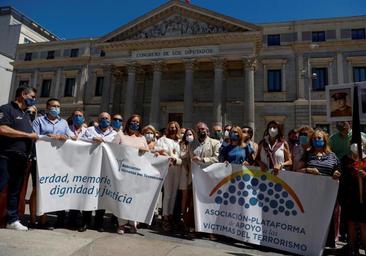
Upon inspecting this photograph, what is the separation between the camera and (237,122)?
2773 centimetres

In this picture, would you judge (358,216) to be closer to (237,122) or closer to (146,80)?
(237,122)

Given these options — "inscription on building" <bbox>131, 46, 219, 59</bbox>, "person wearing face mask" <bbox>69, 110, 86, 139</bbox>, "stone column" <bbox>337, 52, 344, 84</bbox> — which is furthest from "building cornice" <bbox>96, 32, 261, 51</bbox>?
"person wearing face mask" <bbox>69, 110, 86, 139</bbox>

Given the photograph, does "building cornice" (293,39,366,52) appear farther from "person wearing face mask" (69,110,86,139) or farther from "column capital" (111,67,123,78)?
"person wearing face mask" (69,110,86,139)

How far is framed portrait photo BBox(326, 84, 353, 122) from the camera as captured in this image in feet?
18.1

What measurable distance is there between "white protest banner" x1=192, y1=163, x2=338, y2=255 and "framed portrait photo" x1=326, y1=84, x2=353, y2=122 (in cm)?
145

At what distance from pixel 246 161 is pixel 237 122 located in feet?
73.4

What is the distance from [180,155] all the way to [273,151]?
1.92m

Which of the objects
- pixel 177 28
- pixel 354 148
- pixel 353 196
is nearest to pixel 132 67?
pixel 177 28

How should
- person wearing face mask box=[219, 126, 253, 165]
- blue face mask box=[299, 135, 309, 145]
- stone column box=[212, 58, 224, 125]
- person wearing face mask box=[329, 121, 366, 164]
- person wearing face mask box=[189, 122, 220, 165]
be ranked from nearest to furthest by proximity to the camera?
person wearing face mask box=[219, 126, 253, 165]
person wearing face mask box=[189, 122, 220, 165]
person wearing face mask box=[329, 121, 366, 164]
blue face mask box=[299, 135, 309, 145]
stone column box=[212, 58, 224, 125]

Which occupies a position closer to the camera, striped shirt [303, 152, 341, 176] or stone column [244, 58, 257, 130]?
striped shirt [303, 152, 341, 176]

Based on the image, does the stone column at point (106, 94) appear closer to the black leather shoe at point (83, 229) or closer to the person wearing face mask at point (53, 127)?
the person wearing face mask at point (53, 127)

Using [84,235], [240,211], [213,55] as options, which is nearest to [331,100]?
[240,211]

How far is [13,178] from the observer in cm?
489

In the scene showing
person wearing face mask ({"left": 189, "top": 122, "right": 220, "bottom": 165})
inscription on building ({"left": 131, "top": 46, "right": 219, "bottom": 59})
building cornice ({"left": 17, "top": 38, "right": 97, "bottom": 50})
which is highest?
building cornice ({"left": 17, "top": 38, "right": 97, "bottom": 50})
